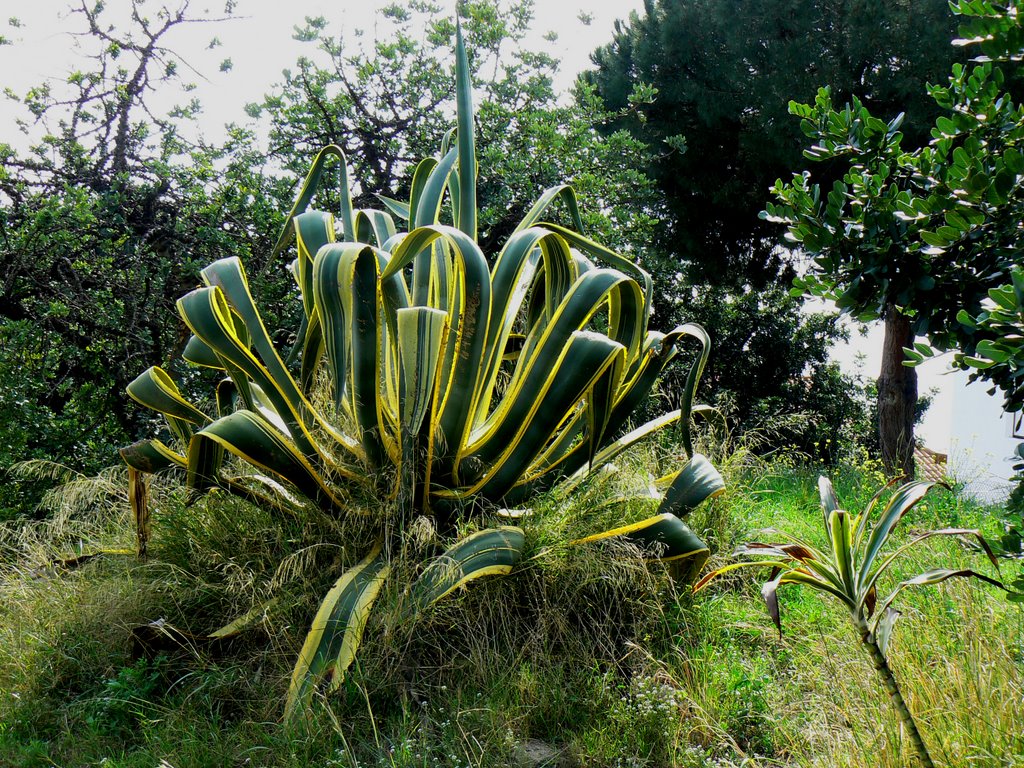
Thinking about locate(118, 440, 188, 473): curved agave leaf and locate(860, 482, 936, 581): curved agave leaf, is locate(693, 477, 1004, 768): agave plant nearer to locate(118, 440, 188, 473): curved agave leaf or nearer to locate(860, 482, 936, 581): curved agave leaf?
locate(860, 482, 936, 581): curved agave leaf

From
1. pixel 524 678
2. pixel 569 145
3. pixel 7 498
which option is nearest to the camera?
pixel 524 678

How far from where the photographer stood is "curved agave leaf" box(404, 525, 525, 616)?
2619 millimetres

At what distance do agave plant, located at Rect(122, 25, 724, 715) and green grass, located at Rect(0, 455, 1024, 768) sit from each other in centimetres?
15

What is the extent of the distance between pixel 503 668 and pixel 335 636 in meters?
0.51

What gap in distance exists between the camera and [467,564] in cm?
268

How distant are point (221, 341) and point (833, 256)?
1902mm

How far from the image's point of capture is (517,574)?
288cm

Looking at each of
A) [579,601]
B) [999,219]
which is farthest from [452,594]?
[999,219]

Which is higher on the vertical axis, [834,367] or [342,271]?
[342,271]

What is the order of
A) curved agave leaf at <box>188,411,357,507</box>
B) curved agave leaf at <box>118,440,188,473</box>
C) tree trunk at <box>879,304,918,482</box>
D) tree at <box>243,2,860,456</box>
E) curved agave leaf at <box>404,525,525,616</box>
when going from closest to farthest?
curved agave leaf at <box>404,525,525,616</box> → curved agave leaf at <box>188,411,357,507</box> → curved agave leaf at <box>118,440,188,473</box> → tree at <box>243,2,860,456</box> → tree trunk at <box>879,304,918,482</box>

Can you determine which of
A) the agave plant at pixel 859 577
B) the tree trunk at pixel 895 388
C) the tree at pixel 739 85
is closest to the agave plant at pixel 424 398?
the agave plant at pixel 859 577

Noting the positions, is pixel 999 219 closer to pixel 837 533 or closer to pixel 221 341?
pixel 837 533

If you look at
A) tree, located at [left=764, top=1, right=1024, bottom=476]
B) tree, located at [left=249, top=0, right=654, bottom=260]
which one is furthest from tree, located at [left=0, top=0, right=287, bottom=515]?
tree, located at [left=764, top=1, right=1024, bottom=476]

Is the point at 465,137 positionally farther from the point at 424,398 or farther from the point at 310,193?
the point at 424,398
